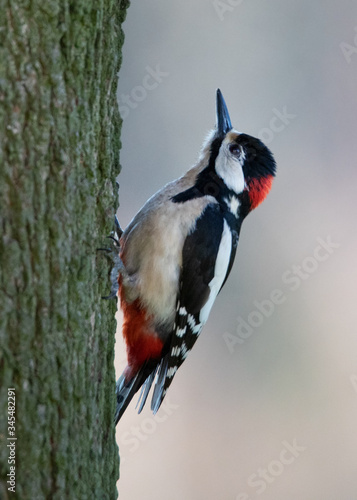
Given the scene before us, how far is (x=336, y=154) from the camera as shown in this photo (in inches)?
173

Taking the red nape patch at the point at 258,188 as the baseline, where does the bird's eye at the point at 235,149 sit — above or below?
above

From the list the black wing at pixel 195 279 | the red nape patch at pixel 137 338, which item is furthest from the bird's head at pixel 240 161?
the red nape patch at pixel 137 338

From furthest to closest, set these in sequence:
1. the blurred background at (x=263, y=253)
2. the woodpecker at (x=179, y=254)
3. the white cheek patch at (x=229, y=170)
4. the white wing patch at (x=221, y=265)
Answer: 1. the blurred background at (x=263, y=253)
2. the white cheek patch at (x=229, y=170)
3. the white wing patch at (x=221, y=265)
4. the woodpecker at (x=179, y=254)

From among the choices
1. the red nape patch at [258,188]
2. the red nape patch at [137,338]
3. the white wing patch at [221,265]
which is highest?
the red nape patch at [258,188]

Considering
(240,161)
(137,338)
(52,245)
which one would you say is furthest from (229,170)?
(52,245)

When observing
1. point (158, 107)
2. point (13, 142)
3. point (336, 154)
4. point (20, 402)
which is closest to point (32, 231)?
point (13, 142)

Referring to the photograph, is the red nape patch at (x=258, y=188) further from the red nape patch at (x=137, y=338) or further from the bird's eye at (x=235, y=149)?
the red nape patch at (x=137, y=338)

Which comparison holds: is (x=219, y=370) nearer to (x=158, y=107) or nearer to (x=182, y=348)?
(x=182, y=348)

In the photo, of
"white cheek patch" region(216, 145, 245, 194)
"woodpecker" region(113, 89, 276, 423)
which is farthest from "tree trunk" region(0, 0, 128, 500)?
"white cheek patch" region(216, 145, 245, 194)

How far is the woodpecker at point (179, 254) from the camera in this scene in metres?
2.35

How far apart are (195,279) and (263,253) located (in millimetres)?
1704

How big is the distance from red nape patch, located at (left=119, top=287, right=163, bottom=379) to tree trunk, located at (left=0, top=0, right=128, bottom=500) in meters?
0.78

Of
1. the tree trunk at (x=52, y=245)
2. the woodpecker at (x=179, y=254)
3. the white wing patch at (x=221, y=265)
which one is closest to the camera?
the tree trunk at (x=52, y=245)

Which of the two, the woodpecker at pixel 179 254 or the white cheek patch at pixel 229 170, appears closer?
the woodpecker at pixel 179 254
